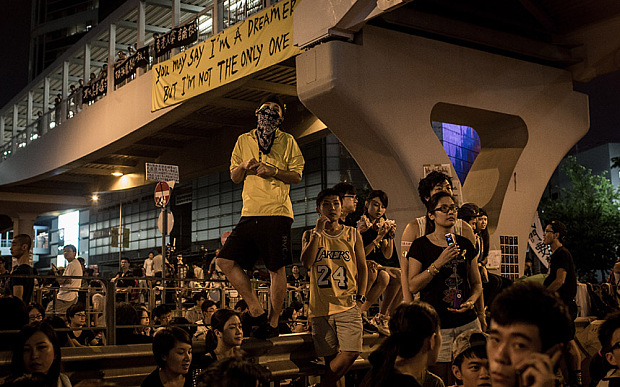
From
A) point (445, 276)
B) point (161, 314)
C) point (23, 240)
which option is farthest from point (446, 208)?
point (23, 240)

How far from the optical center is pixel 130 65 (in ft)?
64.7

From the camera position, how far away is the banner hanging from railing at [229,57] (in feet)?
41.1

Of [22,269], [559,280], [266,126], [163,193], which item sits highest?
[163,193]

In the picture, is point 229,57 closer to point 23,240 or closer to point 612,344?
point 23,240

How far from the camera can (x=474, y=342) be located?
13.3 feet

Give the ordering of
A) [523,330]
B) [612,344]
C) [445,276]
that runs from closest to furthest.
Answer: [523,330] < [612,344] < [445,276]

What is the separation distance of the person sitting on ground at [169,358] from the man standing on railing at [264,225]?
149cm

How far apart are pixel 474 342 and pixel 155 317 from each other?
21.1 ft

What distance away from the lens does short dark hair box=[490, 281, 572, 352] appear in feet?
6.44

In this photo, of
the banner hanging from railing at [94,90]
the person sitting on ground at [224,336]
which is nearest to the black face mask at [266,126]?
the person sitting on ground at [224,336]

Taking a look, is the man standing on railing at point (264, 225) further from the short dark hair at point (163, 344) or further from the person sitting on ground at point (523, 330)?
the person sitting on ground at point (523, 330)

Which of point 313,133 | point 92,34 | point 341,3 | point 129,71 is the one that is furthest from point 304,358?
point 92,34

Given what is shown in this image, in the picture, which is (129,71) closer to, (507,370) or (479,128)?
(479,128)

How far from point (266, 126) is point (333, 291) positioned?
1.77 meters
